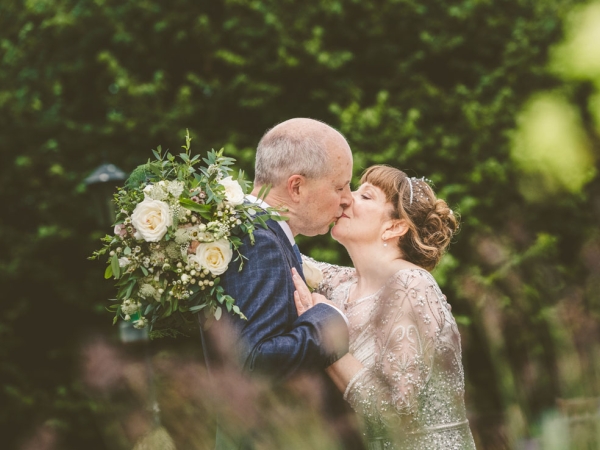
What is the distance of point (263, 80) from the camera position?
8.98m

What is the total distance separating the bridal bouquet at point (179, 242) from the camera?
9.62 feet

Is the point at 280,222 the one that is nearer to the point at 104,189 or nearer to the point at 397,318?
the point at 397,318

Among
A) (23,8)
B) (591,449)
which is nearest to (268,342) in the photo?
(591,449)

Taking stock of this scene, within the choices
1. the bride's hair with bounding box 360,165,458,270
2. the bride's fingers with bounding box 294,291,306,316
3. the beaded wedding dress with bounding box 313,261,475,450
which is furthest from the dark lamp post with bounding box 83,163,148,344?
the bride's fingers with bounding box 294,291,306,316

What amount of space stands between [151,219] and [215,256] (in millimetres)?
303

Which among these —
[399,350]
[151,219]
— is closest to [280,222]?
[151,219]

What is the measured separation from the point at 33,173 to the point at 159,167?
23.4 feet

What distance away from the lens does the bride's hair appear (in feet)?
13.2

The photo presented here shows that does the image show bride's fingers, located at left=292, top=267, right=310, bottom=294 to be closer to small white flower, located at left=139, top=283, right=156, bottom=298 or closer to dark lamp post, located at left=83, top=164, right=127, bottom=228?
small white flower, located at left=139, top=283, right=156, bottom=298

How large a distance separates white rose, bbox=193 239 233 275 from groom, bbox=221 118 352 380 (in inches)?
2.6

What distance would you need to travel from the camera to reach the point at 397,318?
11.5ft

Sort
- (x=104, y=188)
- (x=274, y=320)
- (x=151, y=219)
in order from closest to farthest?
(x=274, y=320), (x=151, y=219), (x=104, y=188)

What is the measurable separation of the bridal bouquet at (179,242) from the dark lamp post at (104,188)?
15.6 ft

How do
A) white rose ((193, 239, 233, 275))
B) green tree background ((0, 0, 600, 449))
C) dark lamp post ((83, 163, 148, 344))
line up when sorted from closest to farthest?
1. white rose ((193, 239, 233, 275))
2. dark lamp post ((83, 163, 148, 344))
3. green tree background ((0, 0, 600, 449))
